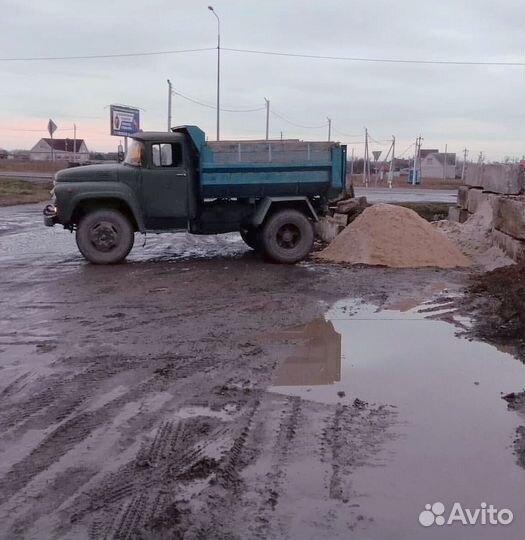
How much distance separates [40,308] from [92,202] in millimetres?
4059

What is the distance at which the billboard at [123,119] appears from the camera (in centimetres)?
4259

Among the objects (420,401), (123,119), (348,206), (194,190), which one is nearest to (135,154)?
(194,190)

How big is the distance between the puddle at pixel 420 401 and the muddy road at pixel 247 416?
0.02 metres

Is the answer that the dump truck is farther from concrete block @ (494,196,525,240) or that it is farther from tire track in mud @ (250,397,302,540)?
tire track in mud @ (250,397,302,540)

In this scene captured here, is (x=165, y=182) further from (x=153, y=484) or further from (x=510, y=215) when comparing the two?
(x=153, y=484)

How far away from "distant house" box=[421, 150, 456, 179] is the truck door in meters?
79.4

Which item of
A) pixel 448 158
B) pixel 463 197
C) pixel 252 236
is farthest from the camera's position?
pixel 448 158

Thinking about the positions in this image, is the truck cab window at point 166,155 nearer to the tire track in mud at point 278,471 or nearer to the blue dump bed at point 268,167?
the blue dump bed at point 268,167

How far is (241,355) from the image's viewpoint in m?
7.41

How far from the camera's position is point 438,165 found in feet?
333

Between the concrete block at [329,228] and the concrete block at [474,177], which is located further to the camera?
the concrete block at [474,177]

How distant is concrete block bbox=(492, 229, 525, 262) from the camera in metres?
12.8

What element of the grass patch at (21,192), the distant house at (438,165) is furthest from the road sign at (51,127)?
the distant house at (438,165)

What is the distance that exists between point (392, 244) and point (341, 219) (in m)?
3.02
